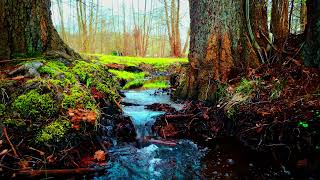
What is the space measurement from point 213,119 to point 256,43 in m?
1.92

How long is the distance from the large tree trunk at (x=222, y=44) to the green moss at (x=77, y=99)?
2.48 meters

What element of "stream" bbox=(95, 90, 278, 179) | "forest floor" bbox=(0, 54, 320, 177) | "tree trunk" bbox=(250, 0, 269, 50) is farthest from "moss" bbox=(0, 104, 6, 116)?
"tree trunk" bbox=(250, 0, 269, 50)

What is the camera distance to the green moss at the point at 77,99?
140 inches

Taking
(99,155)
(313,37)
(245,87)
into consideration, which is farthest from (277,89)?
(99,155)

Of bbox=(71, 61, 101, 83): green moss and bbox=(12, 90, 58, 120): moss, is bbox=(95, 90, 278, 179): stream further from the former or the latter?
bbox=(71, 61, 101, 83): green moss

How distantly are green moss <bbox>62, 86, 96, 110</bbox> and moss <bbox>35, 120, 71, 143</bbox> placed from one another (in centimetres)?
28

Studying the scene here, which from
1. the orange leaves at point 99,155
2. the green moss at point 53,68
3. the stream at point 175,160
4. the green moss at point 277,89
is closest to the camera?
the stream at point 175,160

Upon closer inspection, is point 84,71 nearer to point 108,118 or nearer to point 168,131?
point 108,118

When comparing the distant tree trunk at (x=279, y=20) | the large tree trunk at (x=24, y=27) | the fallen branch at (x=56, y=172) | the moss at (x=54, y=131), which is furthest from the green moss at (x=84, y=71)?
the distant tree trunk at (x=279, y=20)

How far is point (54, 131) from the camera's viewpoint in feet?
10.4

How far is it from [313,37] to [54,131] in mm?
3869

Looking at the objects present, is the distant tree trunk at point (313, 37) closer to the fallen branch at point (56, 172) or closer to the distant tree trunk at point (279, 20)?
the distant tree trunk at point (279, 20)

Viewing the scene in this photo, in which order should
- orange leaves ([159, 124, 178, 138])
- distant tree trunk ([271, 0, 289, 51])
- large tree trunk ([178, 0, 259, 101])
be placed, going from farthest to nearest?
1. distant tree trunk ([271, 0, 289, 51])
2. large tree trunk ([178, 0, 259, 101])
3. orange leaves ([159, 124, 178, 138])

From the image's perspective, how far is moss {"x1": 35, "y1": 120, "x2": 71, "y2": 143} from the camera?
3072mm
